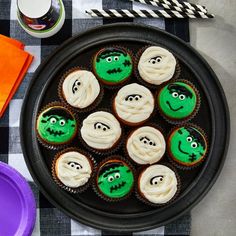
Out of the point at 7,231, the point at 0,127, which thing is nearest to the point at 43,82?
the point at 0,127

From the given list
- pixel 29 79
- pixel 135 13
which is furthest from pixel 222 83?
pixel 29 79

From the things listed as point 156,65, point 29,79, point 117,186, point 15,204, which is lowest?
point 15,204

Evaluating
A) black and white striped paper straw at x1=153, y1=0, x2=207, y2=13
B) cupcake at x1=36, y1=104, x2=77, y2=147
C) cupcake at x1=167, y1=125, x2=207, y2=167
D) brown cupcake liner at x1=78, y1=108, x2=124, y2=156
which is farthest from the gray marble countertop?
cupcake at x1=36, y1=104, x2=77, y2=147

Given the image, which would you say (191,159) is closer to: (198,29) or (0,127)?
(198,29)

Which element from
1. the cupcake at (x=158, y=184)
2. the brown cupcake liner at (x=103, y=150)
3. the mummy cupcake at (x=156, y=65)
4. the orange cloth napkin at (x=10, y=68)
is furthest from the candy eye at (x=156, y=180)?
the orange cloth napkin at (x=10, y=68)

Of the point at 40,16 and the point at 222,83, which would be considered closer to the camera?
the point at 40,16

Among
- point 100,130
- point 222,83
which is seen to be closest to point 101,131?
point 100,130

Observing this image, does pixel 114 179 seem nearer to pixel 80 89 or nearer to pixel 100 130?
pixel 100 130

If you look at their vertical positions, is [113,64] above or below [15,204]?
above
